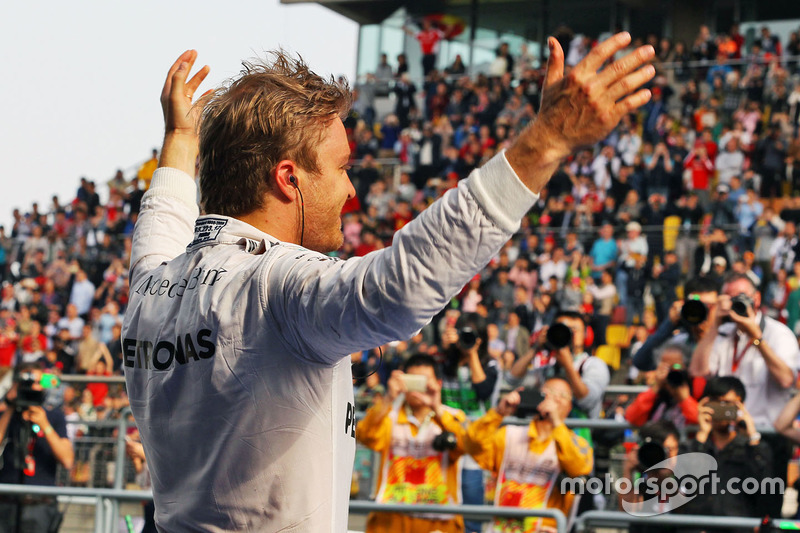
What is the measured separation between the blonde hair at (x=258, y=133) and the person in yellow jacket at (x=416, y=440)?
3991 mm

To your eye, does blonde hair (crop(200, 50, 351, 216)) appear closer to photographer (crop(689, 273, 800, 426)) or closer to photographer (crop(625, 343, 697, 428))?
photographer (crop(625, 343, 697, 428))

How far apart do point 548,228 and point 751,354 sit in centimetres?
1019

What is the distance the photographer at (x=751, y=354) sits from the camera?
221 inches

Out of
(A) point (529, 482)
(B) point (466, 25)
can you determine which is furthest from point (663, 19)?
(A) point (529, 482)

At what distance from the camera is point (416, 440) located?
5.99 meters

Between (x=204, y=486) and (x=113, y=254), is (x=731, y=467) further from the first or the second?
(x=113, y=254)

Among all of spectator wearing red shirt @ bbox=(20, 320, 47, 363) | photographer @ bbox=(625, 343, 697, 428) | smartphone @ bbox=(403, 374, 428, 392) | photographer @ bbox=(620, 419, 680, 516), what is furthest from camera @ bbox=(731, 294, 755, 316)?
spectator wearing red shirt @ bbox=(20, 320, 47, 363)

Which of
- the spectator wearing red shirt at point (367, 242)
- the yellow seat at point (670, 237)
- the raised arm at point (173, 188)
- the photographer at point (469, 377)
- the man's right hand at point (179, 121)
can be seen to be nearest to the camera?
the raised arm at point (173, 188)

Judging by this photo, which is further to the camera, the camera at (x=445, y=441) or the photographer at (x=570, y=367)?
the photographer at (x=570, y=367)

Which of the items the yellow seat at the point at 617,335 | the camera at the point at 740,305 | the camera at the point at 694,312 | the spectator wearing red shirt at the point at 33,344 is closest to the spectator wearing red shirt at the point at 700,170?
the yellow seat at the point at 617,335

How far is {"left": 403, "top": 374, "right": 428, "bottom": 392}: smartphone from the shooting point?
5934mm

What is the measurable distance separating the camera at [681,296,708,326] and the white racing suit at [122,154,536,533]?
14.2 feet

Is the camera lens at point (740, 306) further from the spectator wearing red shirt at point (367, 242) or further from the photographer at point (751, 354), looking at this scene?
the spectator wearing red shirt at point (367, 242)

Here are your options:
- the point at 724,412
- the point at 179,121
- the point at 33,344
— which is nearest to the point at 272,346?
the point at 179,121
